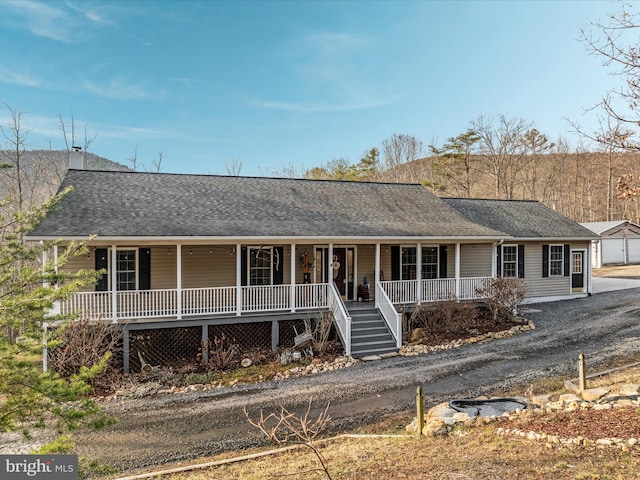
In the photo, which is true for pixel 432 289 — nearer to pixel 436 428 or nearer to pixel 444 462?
pixel 436 428

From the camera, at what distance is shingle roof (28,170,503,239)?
11383mm

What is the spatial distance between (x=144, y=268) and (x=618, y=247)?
118 ft

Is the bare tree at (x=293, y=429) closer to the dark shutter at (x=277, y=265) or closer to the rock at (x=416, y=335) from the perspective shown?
the rock at (x=416, y=335)

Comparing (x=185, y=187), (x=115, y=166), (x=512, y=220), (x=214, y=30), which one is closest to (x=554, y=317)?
(x=512, y=220)

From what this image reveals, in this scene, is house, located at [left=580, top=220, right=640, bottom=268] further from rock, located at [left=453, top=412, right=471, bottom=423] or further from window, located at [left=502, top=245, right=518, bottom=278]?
rock, located at [left=453, top=412, right=471, bottom=423]

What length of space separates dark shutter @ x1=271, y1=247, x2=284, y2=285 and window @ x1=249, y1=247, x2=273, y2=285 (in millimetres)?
147

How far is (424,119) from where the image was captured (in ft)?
138

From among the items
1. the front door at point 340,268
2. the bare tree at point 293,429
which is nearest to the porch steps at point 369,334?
the front door at point 340,268

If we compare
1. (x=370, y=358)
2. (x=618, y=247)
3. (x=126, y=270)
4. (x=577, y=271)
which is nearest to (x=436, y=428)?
(x=370, y=358)

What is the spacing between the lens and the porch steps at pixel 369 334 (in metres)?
11.8

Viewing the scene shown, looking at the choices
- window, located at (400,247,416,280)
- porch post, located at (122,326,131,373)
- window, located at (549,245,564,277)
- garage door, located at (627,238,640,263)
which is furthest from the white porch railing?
garage door, located at (627,238,640,263)

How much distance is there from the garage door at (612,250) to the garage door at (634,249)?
71 centimetres

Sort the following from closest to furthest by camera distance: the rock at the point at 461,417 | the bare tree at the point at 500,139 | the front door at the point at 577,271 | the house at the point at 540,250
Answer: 1. the rock at the point at 461,417
2. the house at the point at 540,250
3. the front door at the point at 577,271
4. the bare tree at the point at 500,139

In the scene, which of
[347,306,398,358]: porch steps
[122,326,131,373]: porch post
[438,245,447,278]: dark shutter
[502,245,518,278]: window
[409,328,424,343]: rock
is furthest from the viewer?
[502,245,518,278]: window
